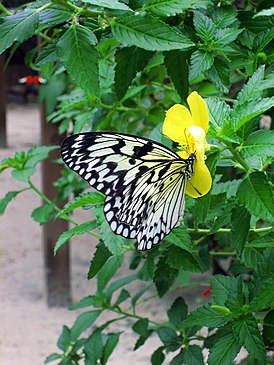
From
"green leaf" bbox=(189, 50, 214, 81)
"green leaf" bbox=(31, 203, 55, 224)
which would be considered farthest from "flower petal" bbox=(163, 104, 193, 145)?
"green leaf" bbox=(31, 203, 55, 224)

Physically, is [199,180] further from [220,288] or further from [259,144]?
[220,288]

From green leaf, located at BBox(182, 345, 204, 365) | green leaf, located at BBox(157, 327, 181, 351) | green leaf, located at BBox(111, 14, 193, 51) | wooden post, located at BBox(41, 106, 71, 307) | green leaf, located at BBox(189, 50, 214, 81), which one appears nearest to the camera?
green leaf, located at BBox(111, 14, 193, 51)

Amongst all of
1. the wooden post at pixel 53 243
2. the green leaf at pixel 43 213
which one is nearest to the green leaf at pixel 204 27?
the green leaf at pixel 43 213

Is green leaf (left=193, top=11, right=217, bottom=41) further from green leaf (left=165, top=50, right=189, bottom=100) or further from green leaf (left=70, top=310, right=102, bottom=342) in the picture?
green leaf (left=70, top=310, right=102, bottom=342)

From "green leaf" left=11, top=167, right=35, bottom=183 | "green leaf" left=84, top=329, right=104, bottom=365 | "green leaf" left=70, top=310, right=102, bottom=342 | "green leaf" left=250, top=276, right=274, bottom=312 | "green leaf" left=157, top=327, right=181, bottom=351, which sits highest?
"green leaf" left=250, top=276, right=274, bottom=312

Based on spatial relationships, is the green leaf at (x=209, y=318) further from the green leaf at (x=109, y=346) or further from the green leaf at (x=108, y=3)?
the green leaf at (x=109, y=346)

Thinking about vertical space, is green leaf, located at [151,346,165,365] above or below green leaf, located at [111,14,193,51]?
below

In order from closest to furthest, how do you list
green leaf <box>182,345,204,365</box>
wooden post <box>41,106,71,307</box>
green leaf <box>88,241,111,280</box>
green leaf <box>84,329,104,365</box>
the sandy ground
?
green leaf <box>88,241,111,280</box> < green leaf <box>182,345,204,365</box> < green leaf <box>84,329,104,365</box> < the sandy ground < wooden post <box>41,106,71,307</box>
